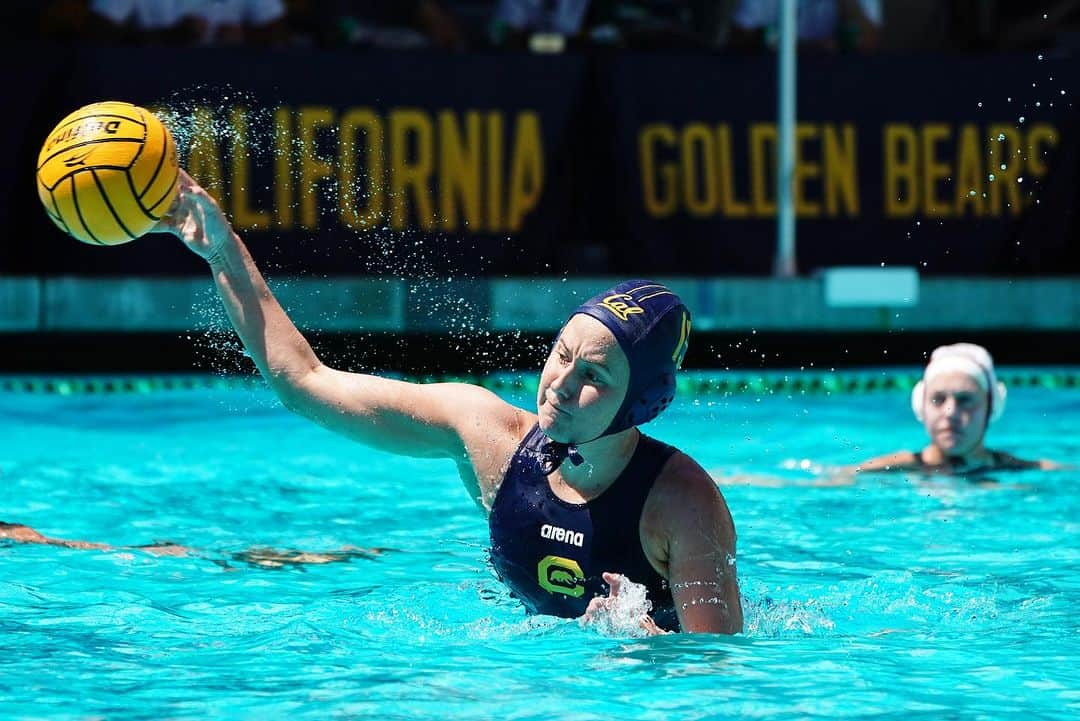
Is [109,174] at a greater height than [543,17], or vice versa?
[543,17]

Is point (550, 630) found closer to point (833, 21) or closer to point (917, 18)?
point (833, 21)

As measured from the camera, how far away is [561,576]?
127 inches

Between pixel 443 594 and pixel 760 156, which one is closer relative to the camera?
pixel 443 594

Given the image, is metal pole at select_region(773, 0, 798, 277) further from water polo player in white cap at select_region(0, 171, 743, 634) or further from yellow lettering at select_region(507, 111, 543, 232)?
water polo player in white cap at select_region(0, 171, 743, 634)

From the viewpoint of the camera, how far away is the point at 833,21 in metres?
9.85

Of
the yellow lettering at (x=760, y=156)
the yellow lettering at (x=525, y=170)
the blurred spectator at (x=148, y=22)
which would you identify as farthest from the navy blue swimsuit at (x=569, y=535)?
the blurred spectator at (x=148, y=22)

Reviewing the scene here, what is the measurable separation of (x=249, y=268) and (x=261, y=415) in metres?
4.16

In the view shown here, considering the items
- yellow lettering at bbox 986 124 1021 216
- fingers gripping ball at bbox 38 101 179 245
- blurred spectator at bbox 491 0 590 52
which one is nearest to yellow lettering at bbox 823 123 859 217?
yellow lettering at bbox 986 124 1021 216

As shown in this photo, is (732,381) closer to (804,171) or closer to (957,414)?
(804,171)

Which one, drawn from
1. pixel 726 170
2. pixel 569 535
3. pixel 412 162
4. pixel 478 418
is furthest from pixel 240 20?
pixel 569 535

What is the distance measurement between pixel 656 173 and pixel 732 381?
127 centimetres

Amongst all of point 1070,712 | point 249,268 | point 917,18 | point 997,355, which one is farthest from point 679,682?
point 917,18

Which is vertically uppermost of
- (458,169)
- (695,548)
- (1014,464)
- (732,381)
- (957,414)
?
(458,169)

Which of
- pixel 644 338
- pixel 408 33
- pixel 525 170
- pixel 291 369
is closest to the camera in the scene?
→ pixel 644 338
